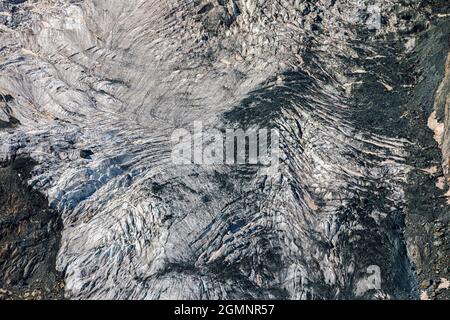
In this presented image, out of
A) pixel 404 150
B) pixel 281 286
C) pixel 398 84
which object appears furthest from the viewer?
pixel 398 84

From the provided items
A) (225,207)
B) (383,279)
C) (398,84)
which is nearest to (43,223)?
(225,207)

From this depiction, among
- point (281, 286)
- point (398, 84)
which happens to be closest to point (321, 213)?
point (281, 286)

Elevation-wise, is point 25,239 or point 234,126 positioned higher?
point 234,126

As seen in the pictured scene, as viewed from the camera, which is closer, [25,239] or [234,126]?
[25,239]

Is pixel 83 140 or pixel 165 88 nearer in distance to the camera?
pixel 83 140

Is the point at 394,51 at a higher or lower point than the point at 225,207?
higher

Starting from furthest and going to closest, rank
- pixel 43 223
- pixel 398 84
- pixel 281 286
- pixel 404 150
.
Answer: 1. pixel 398 84
2. pixel 404 150
3. pixel 43 223
4. pixel 281 286

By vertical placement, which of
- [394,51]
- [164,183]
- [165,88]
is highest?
[394,51]

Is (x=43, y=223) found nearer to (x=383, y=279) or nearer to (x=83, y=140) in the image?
(x=83, y=140)
